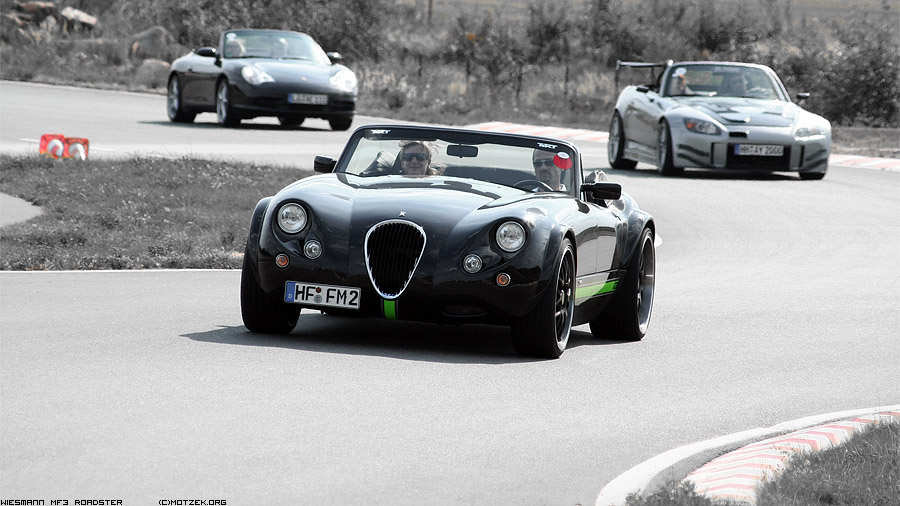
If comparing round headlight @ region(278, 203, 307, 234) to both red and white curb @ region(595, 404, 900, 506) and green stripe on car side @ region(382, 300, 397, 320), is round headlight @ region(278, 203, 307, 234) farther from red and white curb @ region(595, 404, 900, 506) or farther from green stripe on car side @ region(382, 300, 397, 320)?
red and white curb @ region(595, 404, 900, 506)

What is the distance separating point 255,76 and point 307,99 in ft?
2.93

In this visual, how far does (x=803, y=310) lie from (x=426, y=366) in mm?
4208

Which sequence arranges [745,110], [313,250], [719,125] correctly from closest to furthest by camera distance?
[313,250], [719,125], [745,110]

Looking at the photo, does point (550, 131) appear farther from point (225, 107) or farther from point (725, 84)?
point (725, 84)

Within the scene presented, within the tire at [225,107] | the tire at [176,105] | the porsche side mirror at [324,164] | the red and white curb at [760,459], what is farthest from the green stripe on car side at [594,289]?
the tire at [176,105]

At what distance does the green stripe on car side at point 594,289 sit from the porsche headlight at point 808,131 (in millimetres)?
12596

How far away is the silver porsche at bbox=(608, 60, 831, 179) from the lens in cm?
2133

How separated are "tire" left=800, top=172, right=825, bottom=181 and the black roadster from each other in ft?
24.5

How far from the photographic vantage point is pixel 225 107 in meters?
25.9

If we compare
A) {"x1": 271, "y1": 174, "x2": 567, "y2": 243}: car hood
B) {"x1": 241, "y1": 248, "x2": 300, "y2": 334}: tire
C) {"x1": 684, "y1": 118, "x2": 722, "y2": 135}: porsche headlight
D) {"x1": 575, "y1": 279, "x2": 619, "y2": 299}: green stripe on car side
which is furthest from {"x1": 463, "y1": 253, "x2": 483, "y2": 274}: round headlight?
{"x1": 684, "y1": 118, "x2": 722, "y2": 135}: porsche headlight

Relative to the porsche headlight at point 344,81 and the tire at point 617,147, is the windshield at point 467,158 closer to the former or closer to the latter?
the tire at point 617,147

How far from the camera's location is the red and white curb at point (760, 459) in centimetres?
537

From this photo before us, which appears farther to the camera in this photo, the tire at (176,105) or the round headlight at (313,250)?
Answer: the tire at (176,105)

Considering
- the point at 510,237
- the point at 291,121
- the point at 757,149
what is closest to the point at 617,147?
the point at 757,149
